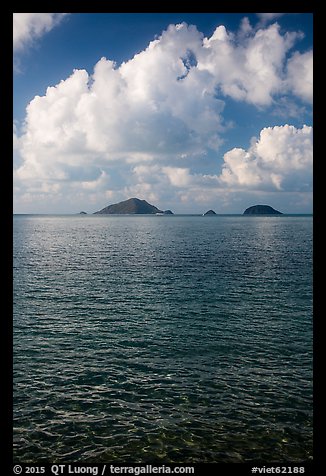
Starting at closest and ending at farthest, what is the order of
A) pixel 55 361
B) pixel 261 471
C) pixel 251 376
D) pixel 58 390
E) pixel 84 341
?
pixel 261 471 < pixel 58 390 < pixel 251 376 < pixel 55 361 < pixel 84 341

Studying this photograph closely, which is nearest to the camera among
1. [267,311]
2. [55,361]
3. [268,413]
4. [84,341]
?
[268,413]

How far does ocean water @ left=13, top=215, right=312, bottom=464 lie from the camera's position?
589 inches

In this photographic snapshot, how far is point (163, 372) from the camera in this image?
22125 mm

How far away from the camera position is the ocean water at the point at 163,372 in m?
15.0
